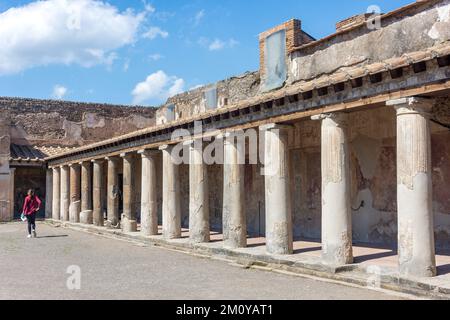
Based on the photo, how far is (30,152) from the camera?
1032 inches

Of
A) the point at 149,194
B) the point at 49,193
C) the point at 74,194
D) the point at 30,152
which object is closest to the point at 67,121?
the point at 30,152

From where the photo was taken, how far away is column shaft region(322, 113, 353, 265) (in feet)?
28.4

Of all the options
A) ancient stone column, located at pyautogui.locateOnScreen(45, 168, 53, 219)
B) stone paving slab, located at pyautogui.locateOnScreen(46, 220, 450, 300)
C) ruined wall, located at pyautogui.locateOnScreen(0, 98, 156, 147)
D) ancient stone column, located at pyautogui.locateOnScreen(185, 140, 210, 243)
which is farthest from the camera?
ruined wall, located at pyautogui.locateOnScreen(0, 98, 156, 147)

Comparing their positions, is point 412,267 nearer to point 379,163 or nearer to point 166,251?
point 379,163

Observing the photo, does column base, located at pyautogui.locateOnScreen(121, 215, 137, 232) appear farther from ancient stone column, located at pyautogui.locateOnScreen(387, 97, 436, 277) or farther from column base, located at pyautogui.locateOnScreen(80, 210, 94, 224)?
ancient stone column, located at pyautogui.locateOnScreen(387, 97, 436, 277)

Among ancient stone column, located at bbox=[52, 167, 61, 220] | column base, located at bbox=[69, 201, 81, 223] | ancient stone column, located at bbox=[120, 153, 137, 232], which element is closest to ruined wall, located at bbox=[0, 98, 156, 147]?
ancient stone column, located at bbox=[52, 167, 61, 220]

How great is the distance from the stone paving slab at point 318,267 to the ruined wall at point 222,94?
3.77 meters

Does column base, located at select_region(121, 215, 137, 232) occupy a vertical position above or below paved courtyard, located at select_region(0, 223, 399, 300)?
above

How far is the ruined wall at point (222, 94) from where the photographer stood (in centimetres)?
1427

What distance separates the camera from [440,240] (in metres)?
9.98

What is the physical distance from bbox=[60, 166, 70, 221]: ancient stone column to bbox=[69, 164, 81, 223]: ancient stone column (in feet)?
1.88

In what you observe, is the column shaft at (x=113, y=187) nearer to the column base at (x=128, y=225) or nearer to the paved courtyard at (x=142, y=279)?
the column base at (x=128, y=225)

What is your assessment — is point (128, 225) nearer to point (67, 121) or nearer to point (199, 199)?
point (199, 199)

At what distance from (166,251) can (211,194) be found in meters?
5.38
